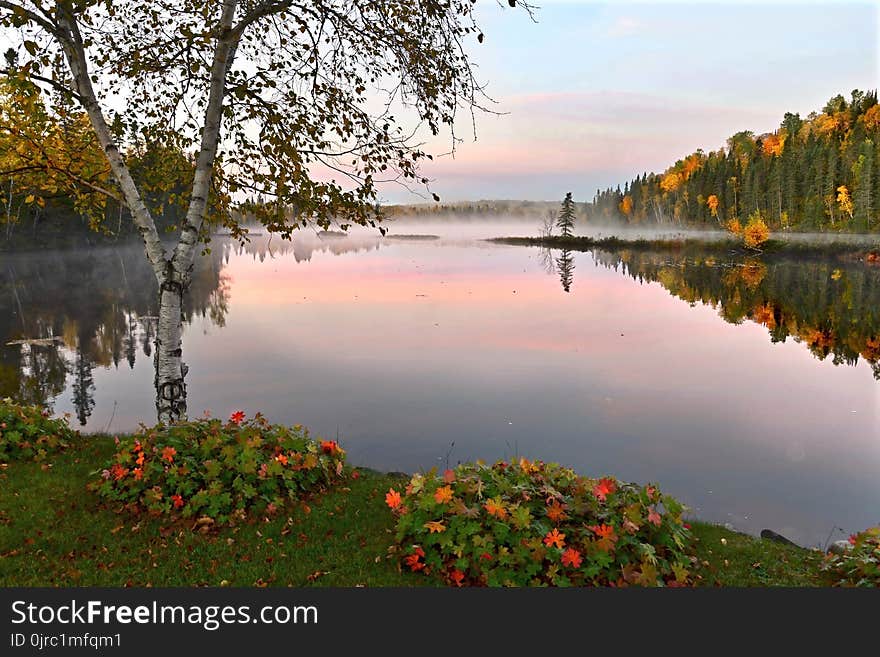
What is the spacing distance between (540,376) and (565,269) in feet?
188

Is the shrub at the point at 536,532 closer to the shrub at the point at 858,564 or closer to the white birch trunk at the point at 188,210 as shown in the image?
the shrub at the point at 858,564

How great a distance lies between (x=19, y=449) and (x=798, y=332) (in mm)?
40986

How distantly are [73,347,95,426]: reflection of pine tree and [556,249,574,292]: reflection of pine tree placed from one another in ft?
145

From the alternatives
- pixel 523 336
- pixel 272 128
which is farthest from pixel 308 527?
pixel 523 336

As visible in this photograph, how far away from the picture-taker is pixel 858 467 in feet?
51.4

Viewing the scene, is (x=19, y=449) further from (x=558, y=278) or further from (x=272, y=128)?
(x=558, y=278)

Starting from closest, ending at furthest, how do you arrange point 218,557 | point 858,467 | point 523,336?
point 218,557, point 858,467, point 523,336

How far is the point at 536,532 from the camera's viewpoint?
648 centimetres

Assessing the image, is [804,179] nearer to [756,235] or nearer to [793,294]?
[756,235]

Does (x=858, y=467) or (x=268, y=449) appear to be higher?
(x=268, y=449)

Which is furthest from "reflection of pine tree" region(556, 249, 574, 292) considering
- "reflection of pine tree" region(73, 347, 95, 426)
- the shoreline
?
"reflection of pine tree" region(73, 347, 95, 426)

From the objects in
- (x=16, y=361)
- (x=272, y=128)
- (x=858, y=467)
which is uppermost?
(x=272, y=128)

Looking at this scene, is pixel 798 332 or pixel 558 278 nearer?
pixel 798 332

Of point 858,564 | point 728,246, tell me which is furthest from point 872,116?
point 858,564
